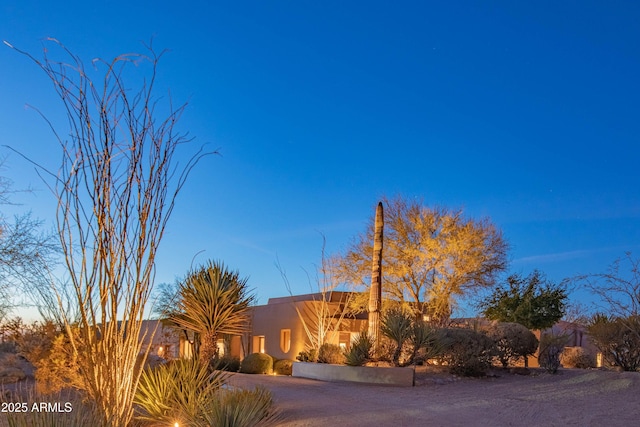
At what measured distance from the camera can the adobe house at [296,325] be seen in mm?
26250

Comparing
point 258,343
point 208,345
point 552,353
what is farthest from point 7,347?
point 258,343

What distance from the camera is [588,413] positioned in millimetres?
9570

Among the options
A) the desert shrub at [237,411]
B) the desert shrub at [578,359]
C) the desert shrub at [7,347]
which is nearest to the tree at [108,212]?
the desert shrub at [237,411]

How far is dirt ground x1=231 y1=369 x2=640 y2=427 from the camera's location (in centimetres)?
901

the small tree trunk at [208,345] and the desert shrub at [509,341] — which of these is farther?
the desert shrub at [509,341]

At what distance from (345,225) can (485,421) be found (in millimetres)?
18659

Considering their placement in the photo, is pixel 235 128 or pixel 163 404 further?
pixel 235 128

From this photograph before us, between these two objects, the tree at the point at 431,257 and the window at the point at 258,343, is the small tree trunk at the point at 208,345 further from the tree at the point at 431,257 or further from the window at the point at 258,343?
the window at the point at 258,343

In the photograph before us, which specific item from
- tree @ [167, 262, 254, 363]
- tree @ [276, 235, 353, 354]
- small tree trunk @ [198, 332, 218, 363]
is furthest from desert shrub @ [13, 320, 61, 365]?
tree @ [276, 235, 353, 354]

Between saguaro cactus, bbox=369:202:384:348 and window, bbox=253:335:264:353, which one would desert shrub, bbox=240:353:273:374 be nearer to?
saguaro cactus, bbox=369:202:384:348

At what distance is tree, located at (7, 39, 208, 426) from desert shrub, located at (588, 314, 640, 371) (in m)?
12.3

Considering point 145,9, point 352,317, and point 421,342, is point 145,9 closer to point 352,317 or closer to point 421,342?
point 421,342

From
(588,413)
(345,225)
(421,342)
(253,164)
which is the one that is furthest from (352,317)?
(588,413)

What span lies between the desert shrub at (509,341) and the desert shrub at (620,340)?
160 centimetres
